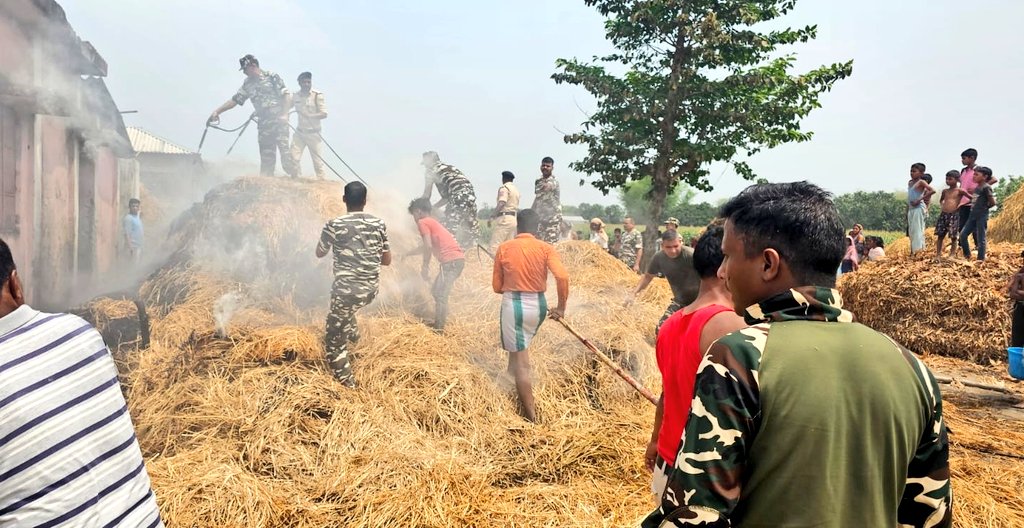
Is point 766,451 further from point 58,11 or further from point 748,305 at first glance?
point 58,11

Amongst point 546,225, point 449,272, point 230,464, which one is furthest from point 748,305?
point 546,225

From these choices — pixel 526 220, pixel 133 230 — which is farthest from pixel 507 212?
pixel 133 230

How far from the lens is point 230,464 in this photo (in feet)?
13.4

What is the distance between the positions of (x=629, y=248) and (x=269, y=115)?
362 inches

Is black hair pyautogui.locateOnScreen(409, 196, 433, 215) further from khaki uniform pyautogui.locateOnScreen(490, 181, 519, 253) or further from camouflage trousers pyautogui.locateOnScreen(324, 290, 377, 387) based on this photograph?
khaki uniform pyautogui.locateOnScreen(490, 181, 519, 253)

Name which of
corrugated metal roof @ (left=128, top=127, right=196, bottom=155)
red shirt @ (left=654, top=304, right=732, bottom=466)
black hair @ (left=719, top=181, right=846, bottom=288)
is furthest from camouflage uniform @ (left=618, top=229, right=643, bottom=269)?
corrugated metal roof @ (left=128, top=127, right=196, bottom=155)

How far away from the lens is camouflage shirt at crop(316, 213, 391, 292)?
5316 millimetres

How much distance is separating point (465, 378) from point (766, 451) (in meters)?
4.61

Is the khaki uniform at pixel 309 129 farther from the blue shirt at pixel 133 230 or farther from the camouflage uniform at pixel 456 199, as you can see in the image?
the blue shirt at pixel 133 230

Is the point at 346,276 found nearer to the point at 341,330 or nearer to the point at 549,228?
A: the point at 341,330

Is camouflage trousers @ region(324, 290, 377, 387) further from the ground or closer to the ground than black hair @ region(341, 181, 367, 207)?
closer to the ground

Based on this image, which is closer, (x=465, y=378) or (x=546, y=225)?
(x=465, y=378)

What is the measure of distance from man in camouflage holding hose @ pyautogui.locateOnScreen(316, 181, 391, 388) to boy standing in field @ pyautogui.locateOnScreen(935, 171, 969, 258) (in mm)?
9407

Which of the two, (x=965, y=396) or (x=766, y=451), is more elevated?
(x=766, y=451)
